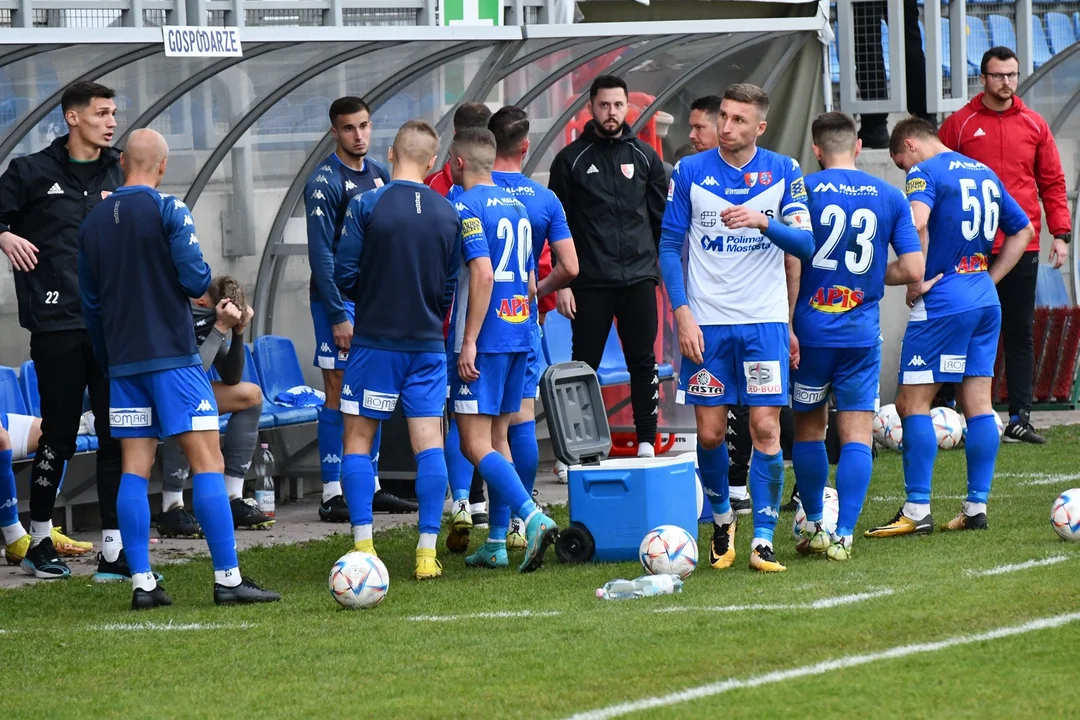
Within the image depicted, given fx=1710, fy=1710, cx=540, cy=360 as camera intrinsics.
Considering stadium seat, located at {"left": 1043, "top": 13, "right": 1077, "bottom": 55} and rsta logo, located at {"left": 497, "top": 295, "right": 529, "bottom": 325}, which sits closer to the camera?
rsta logo, located at {"left": 497, "top": 295, "right": 529, "bottom": 325}

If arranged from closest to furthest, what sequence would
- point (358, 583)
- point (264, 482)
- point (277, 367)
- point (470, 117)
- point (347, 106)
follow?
point (358, 583) < point (470, 117) < point (347, 106) < point (264, 482) < point (277, 367)

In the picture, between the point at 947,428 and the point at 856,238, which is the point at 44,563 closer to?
the point at 856,238

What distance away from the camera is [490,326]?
25.1ft

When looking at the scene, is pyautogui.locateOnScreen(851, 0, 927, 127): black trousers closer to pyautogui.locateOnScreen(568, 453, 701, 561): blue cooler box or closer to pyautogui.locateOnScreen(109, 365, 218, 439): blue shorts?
pyautogui.locateOnScreen(568, 453, 701, 561): blue cooler box

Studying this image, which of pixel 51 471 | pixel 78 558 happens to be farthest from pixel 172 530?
pixel 51 471

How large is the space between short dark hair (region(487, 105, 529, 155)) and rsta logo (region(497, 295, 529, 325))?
797 millimetres

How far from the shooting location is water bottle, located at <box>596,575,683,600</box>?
6.65 metres

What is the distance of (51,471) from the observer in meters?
7.91

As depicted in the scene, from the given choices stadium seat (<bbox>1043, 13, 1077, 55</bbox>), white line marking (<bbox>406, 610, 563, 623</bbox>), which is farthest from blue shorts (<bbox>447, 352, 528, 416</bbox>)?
stadium seat (<bbox>1043, 13, 1077, 55</bbox>)

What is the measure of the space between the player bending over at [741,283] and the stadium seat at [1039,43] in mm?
9221

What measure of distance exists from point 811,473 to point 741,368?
64 cm

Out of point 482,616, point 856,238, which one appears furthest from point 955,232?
point 482,616

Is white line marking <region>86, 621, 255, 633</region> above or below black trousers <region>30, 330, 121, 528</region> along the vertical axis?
below

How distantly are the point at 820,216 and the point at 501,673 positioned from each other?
2936 mm
